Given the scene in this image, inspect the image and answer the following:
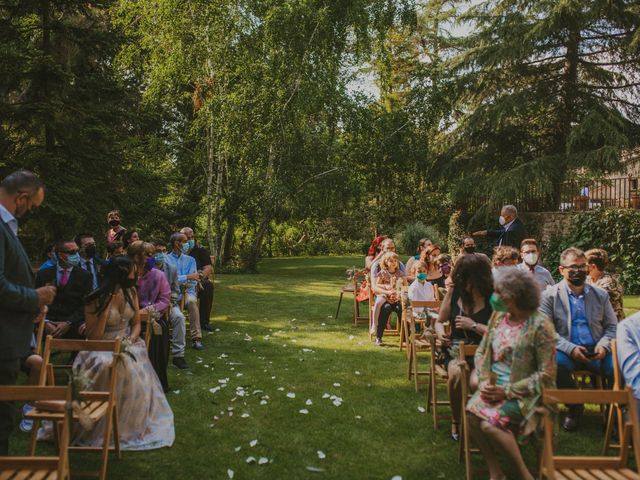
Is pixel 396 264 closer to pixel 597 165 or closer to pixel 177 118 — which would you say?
pixel 597 165

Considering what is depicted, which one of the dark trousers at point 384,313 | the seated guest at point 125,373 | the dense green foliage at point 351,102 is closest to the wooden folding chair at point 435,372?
the seated guest at point 125,373

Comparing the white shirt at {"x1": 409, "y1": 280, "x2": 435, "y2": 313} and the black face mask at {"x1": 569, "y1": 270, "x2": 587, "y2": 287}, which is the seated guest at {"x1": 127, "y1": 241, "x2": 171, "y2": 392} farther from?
the black face mask at {"x1": 569, "y1": 270, "x2": 587, "y2": 287}

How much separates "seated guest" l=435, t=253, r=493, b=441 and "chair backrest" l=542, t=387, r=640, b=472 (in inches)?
51.1

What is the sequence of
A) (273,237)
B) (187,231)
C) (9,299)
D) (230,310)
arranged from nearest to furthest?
(9,299) < (187,231) < (230,310) < (273,237)

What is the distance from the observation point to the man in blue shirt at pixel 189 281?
8.48 meters

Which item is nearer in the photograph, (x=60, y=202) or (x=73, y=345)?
(x=73, y=345)

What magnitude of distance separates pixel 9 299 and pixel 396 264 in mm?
6570

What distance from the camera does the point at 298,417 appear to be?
5441mm

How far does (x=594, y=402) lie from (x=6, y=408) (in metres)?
3.50

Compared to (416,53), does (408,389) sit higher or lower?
lower

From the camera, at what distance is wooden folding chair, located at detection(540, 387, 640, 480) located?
10.1 feet

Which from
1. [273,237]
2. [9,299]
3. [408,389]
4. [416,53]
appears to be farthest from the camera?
[273,237]

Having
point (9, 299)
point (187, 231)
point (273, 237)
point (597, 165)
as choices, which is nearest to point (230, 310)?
point (187, 231)

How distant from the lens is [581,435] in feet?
16.4
